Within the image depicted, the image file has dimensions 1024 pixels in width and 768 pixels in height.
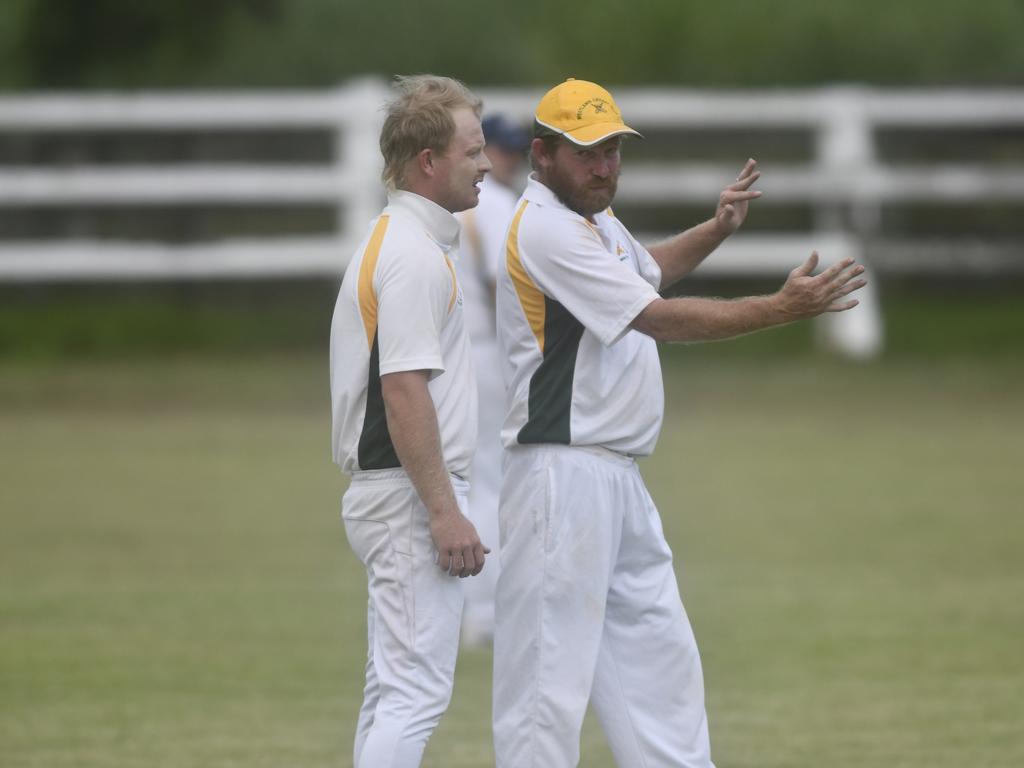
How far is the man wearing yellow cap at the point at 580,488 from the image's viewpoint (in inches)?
190

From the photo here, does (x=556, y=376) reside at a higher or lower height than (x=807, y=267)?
lower

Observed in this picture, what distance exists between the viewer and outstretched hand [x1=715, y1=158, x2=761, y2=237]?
16.8ft

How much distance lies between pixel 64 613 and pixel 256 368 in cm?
822

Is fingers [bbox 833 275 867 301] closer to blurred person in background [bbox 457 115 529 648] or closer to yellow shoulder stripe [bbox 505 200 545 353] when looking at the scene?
yellow shoulder stripe [bbox 505 200 545 353]

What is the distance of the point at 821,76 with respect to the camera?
2066 cm

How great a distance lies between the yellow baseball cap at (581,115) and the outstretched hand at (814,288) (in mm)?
602

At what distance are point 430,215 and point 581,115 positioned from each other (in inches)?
18.9

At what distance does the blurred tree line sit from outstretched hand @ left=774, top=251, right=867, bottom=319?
1497cm

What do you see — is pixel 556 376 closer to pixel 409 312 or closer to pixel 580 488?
pixel 580 488

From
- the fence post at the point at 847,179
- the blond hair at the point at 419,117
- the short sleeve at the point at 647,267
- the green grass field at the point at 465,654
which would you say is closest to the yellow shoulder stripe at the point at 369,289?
the blond hair at the point at 419,117

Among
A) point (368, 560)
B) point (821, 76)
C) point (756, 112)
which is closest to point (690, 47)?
point (821, 76)

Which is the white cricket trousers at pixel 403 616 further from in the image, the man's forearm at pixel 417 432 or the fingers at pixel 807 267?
the fingers at pixel 807 267

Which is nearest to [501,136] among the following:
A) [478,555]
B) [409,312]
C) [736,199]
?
[736,199]

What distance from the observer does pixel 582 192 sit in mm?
4930
